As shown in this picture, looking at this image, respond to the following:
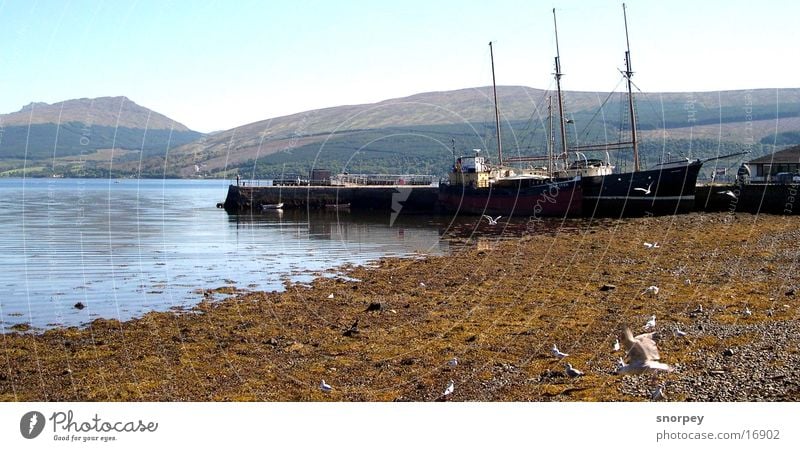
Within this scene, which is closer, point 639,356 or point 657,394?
point 657,394

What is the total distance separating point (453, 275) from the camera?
26.6 metres

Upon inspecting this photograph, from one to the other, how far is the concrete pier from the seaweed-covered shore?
199 feet

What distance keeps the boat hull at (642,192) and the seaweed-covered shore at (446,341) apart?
28.7m

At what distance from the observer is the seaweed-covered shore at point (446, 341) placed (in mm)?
12398

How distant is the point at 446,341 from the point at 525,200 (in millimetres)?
49825

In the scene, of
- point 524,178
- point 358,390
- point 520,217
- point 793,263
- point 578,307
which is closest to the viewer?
point 358,390

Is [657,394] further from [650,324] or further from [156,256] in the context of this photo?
[156,256]

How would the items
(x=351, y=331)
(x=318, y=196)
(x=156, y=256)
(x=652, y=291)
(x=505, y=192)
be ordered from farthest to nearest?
1. (x=318, y=196)
2. (x=505, y=192)
3. (x=156, y=256)
4. (x=652, y=291)
5. (x=351, y=331)

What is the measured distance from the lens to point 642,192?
58.0 meters

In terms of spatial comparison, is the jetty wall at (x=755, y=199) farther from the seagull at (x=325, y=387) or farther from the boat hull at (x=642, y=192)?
the seagull at (x=325, y=387)

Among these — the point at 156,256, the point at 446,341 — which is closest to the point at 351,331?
the point at 446,341
